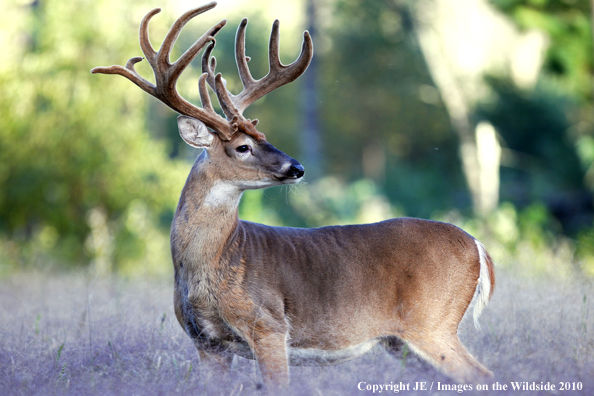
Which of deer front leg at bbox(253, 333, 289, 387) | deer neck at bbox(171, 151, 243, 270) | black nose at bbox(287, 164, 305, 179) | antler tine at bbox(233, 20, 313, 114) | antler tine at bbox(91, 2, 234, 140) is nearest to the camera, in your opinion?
deer front leg at bbox(253, 333, 289, 387)

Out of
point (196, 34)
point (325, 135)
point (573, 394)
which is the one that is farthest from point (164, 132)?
point (573, 394)

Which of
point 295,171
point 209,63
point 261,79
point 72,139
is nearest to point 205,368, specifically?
point 295,171

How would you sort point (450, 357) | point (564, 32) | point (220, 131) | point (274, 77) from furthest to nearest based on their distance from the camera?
point (564, 32)
point (274, 77)
point (220, 131)
point (450, 357)

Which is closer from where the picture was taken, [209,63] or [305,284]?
[305,284]

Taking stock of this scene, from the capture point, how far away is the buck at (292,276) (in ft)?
11.9

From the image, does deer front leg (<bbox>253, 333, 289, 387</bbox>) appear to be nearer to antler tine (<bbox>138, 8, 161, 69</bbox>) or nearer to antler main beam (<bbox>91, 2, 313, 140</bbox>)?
antler main beam (<bbox>91, 2, 313, 140</bbox>)

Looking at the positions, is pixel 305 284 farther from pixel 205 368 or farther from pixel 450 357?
pixel 450 357

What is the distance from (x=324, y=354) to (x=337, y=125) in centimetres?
2712

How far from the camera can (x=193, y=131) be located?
3920 mm

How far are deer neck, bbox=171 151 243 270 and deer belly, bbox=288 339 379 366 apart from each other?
719 mm

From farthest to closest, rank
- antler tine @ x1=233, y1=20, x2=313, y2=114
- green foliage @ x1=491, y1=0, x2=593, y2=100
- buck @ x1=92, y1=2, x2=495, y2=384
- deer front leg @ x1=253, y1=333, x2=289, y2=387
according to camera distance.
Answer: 1. green foliage @ x1=491, y1=0, x2=593, y2=100
2. antler tine @ x1=233, y1=20, x2=313, y2=114
3. buck @ x1=92, y1=2, x2=495, y2=384
4. deer front leg @ x1=253, y1=333, x2=289, y2=387

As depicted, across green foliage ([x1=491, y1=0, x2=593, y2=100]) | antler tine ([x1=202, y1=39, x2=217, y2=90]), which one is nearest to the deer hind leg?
antler tine ([x1=202, y1=39, x2=217, y2=90])

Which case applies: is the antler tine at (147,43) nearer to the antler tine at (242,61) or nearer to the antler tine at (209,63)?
the antler tine at (209,63)

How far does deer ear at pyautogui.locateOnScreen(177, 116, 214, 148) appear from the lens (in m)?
3.91
